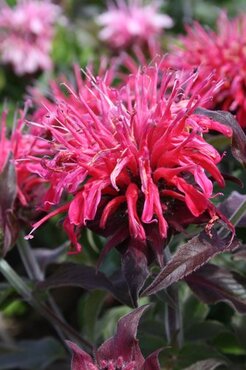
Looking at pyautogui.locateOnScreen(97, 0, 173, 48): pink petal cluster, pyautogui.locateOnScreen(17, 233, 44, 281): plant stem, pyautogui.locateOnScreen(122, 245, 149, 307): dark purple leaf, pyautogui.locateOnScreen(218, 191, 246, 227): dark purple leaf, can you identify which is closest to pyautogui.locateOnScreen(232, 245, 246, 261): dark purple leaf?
pyautogui.locateOnScreen(218, 191, 246, 227): dark purple leaf

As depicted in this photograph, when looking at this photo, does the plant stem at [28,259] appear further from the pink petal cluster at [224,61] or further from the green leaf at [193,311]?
the pink petal cluster at [224,61]

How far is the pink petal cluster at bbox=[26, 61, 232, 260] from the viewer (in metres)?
0.73

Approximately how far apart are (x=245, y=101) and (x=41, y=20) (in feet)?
4.31

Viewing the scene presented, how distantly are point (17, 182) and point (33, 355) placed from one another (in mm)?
346

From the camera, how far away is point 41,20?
7.09ft

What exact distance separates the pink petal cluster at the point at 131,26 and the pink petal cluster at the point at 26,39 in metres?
0.20

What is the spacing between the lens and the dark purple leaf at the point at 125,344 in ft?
2.28

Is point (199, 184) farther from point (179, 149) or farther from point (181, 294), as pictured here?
point (181, 294)

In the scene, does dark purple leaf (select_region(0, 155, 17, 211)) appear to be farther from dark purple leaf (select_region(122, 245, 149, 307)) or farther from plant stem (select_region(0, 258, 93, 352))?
dark purple leaf (select_region(122, 245, 149, 307))

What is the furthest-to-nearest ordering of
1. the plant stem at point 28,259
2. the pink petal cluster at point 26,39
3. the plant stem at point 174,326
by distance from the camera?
the pink petal cluster at point 26,39 < the plant stem at point 28,259 < the plant stem at point 174,326

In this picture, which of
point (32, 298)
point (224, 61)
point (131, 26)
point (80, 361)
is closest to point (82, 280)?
point (32, 298)

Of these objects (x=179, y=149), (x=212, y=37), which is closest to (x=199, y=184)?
(x=179, y=149)

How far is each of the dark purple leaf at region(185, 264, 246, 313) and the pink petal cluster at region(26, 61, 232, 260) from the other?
0.12 metres

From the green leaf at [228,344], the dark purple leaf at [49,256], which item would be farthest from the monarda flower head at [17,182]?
the green leaf at [228,344]
